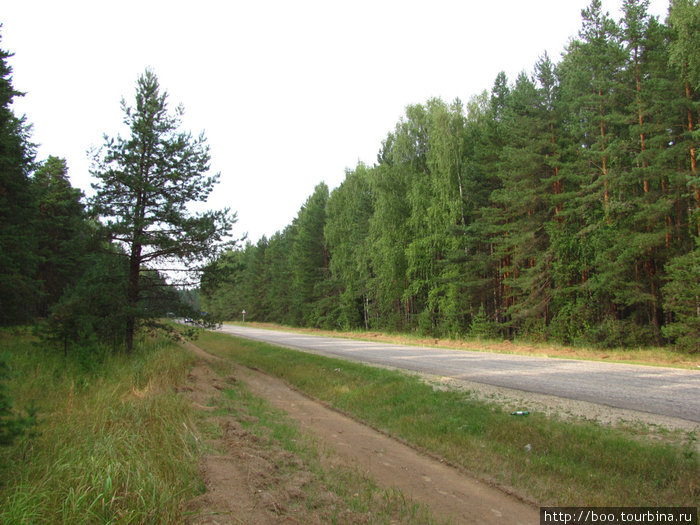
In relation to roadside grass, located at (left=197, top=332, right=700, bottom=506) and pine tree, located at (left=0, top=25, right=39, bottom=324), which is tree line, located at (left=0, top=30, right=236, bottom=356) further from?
roadside grass, located at (left=197, top=332, right=700, bottom=506)

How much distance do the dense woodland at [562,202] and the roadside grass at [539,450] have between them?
29.0 ft

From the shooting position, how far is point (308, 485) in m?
4.24

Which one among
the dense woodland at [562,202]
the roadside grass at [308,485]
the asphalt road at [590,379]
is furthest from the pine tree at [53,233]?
the roadside grass at [308,485]

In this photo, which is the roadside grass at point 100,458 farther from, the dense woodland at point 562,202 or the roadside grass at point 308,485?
the dense woodland at point 562,202

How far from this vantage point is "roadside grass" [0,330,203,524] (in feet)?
10.3

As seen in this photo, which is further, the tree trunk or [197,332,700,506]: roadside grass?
the tree trunk

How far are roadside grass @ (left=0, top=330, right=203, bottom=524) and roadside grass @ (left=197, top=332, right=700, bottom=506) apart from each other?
3445 millimetres

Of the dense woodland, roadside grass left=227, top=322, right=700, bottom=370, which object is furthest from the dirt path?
roadside grass left=227, top=322, right=700, bottom=370

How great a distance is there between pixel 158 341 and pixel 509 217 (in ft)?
65.6

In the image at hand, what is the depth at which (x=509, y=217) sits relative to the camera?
24.2 m

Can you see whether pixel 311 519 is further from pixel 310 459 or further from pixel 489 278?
pixel 489 278

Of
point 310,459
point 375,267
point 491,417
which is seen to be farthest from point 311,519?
point 375,267

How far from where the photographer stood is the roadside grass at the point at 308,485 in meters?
3.64

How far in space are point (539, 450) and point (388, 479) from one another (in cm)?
230
